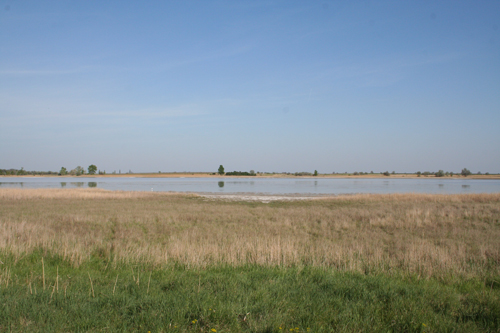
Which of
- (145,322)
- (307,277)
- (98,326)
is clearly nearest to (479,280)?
(307,277)

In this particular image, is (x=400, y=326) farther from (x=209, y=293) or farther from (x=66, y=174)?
(x=66, y=174)

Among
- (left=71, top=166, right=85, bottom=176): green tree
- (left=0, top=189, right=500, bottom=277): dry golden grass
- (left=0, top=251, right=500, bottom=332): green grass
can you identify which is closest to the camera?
(left=0, top=251, right=500, bottom=332): green grass

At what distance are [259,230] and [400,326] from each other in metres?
10.2

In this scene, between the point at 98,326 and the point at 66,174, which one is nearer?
the point at 98,326

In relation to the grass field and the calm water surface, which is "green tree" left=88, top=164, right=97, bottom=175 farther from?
the grass field

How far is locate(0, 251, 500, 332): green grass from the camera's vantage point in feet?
13.6

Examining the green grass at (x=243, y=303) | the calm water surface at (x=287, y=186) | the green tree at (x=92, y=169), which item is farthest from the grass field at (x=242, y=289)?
the green tree at (x=92, y=169)

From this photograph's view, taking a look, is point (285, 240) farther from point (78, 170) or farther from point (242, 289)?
point (78, 170)

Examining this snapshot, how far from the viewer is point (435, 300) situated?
5.17 metres

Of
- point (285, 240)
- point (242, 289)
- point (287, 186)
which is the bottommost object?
point (287, 186)

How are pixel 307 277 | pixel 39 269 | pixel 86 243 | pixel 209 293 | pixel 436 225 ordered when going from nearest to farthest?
pixel 209 293 → pixel 307 277 → pixel 39 269 → pixel 86 243 → pixel 436 225

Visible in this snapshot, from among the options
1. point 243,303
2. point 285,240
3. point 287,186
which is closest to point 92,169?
point 287,186

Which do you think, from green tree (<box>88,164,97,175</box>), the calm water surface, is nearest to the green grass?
the calm water surface

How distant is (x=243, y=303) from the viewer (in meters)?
4.82
